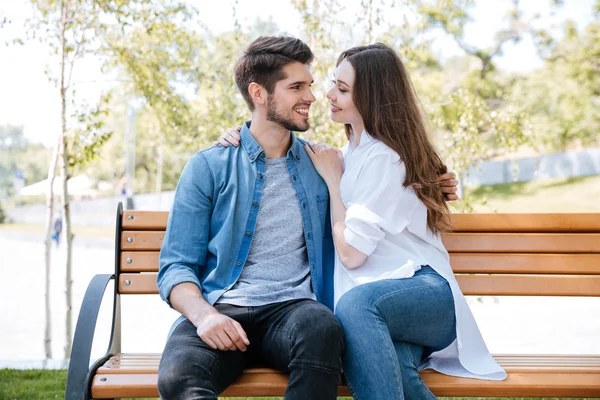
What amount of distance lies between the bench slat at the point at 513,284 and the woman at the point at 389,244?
40 centimetres

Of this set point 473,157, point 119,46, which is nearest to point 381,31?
point 473,157

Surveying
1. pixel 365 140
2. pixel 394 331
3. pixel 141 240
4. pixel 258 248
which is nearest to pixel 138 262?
pixel 141 240

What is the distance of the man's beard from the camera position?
2781 mm

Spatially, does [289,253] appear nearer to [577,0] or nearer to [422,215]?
[422,215]

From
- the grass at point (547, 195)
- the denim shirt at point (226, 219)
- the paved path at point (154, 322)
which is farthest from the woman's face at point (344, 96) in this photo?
the grass at point (547, 195)

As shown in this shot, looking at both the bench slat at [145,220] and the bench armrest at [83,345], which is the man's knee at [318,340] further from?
the bench slat at [145,220]

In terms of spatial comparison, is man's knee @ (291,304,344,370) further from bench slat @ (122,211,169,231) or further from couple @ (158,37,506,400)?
bench slat @ (122,211,169,231)

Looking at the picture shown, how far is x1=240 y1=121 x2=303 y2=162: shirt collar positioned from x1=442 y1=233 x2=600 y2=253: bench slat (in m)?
0.75

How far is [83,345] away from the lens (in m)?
2.51

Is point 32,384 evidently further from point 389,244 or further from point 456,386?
point 456,386

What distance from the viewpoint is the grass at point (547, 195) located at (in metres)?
25.7

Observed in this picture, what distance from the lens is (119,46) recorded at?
572 cm

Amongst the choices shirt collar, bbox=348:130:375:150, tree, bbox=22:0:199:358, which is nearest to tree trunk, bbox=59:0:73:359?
tree, bbox=22:0:199:358

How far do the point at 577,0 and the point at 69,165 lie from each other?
25.9 m
